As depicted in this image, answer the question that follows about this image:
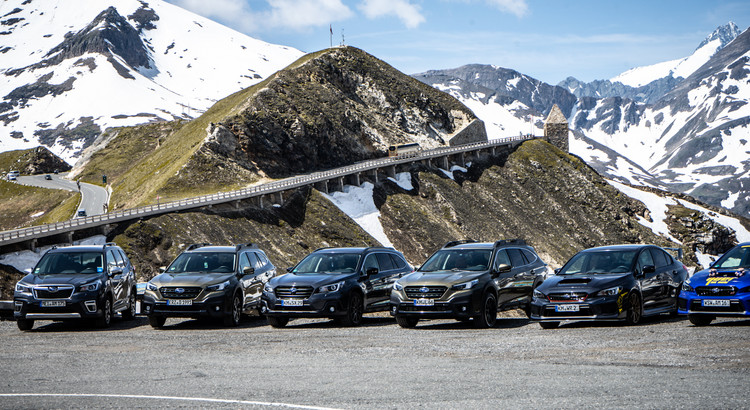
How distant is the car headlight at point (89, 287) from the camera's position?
1925 centimetres

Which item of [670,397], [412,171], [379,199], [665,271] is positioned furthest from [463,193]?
[670,397]

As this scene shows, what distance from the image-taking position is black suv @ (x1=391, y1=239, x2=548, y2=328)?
1794 cm

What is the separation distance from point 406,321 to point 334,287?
2027mm

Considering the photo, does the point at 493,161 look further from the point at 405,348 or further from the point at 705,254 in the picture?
the point at 405,348

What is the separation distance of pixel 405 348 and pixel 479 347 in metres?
1.44

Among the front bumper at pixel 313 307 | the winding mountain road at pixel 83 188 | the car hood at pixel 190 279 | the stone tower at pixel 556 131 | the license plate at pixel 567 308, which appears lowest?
the winding mountain road at pixel 83 188

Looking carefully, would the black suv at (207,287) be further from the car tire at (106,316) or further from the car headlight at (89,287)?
the car headlight at (89,287)

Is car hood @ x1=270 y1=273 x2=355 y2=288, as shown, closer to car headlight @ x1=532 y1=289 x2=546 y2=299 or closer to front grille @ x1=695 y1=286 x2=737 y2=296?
car headlight @ x1=532 y1=289 x2=546 y2=299

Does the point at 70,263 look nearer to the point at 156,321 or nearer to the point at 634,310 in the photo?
the point at 156,321

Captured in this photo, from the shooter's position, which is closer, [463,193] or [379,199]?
[379,199]

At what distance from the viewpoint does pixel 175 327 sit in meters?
20.4

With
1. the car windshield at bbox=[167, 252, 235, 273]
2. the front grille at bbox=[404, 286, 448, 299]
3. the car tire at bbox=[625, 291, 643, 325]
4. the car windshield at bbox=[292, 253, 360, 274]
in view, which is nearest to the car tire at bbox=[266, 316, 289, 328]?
the car windshield at bbox=[292, 253, 360, 274]

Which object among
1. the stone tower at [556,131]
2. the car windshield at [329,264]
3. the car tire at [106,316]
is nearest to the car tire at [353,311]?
the car windshield at [329,264]

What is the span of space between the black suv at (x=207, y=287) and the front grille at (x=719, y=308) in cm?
1118
